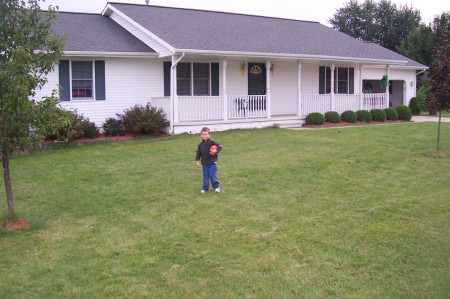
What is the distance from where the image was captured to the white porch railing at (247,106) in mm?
18453

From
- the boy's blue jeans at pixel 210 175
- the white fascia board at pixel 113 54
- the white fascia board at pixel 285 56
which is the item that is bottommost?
the boy's blue jeans at pixel 210 175

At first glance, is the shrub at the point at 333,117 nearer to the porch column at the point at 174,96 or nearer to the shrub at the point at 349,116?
the shrub at the point at 349,116

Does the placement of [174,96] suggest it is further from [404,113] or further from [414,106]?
[414,106]

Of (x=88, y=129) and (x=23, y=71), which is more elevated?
(x=23, y=71)

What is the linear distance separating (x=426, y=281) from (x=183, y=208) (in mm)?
3884

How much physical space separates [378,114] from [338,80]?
2948 millimetres

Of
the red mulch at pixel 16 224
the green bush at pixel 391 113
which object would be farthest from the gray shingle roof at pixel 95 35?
the green bush at pixel 391 113

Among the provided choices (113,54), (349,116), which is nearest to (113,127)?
(113,54)

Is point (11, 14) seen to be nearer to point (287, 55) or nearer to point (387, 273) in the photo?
point (387, 273)

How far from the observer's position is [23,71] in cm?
634

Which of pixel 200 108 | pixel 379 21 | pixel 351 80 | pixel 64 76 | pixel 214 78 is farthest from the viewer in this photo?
pixel 379 21

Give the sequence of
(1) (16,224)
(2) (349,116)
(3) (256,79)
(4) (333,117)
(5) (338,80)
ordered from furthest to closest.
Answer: (5) (338,80), (2) (349,116), (3) (256,79), (4) (333,117), (1) (16,224)

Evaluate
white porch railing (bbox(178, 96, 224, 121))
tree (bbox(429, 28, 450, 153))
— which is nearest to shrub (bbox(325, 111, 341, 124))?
white porch railing (bbox(178, 96, 224, 121))

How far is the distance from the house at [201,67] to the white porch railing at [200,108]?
3cm
